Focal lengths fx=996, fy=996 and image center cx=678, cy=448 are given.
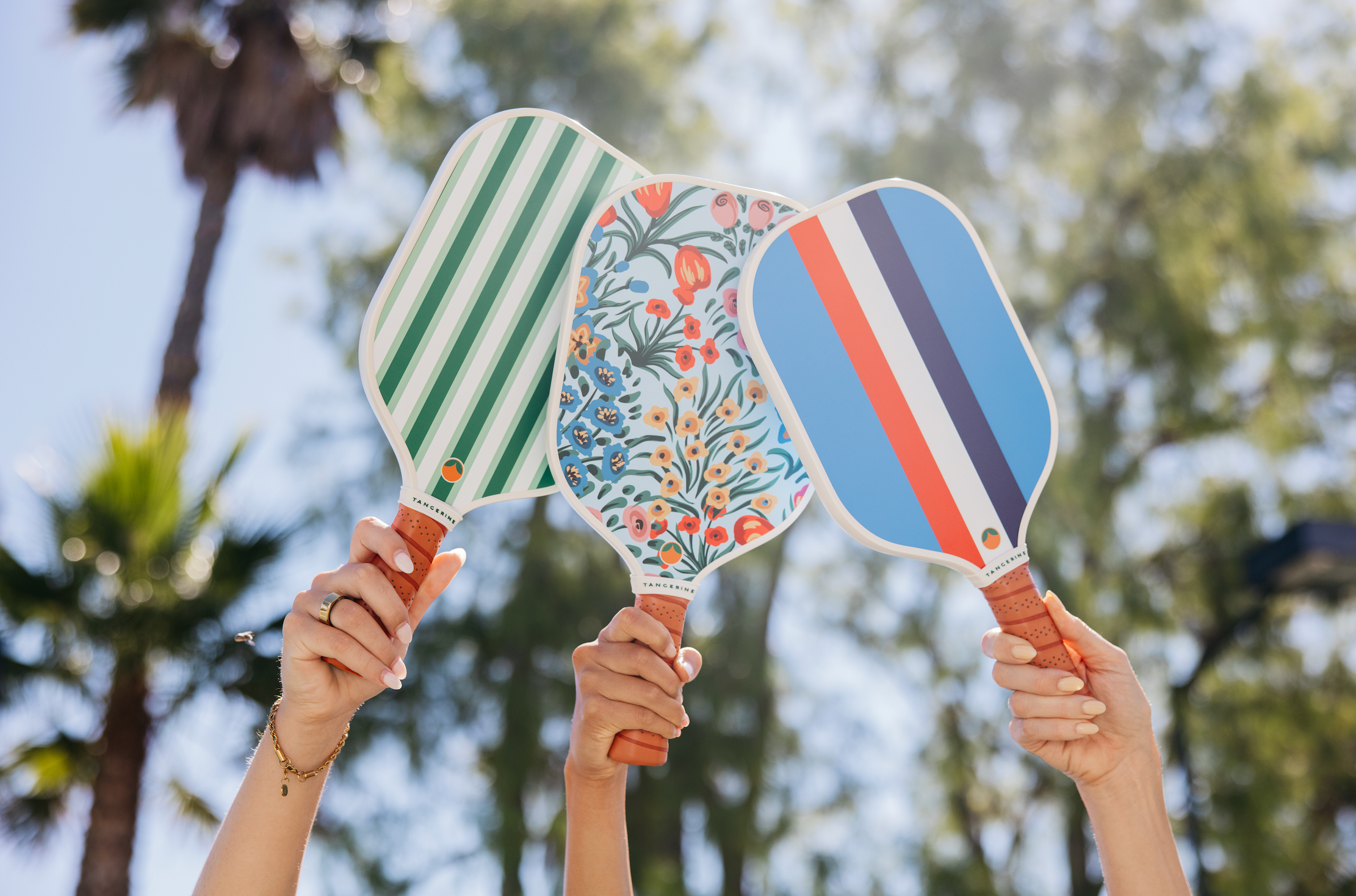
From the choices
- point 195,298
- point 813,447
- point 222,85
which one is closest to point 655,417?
point 813,447

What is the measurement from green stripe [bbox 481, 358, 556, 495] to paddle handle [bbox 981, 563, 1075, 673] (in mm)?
778

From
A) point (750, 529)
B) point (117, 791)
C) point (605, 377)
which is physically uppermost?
point (117, 791)

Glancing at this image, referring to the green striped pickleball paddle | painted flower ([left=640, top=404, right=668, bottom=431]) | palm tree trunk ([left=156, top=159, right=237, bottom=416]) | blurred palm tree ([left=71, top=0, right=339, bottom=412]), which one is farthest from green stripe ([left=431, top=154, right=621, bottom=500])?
blurred palm tree ([left=71, top=0, right=339, bottom=412])

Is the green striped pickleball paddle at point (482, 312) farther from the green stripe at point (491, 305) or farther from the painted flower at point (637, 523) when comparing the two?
the painted flower at point (637, 523)

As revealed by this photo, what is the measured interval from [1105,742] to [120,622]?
14.7 feet

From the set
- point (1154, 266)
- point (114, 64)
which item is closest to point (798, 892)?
point (1154, 266)

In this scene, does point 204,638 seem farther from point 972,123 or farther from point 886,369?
point 972,123

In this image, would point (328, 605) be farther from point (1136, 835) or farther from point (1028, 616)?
point (1136, 835)

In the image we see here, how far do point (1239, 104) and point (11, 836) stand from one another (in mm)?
9866

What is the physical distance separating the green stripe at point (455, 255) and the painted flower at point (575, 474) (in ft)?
0.99

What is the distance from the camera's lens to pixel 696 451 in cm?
169

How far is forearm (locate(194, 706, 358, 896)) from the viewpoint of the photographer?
1412 mm

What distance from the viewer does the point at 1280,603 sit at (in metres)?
8.19

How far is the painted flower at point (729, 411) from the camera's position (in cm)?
170
